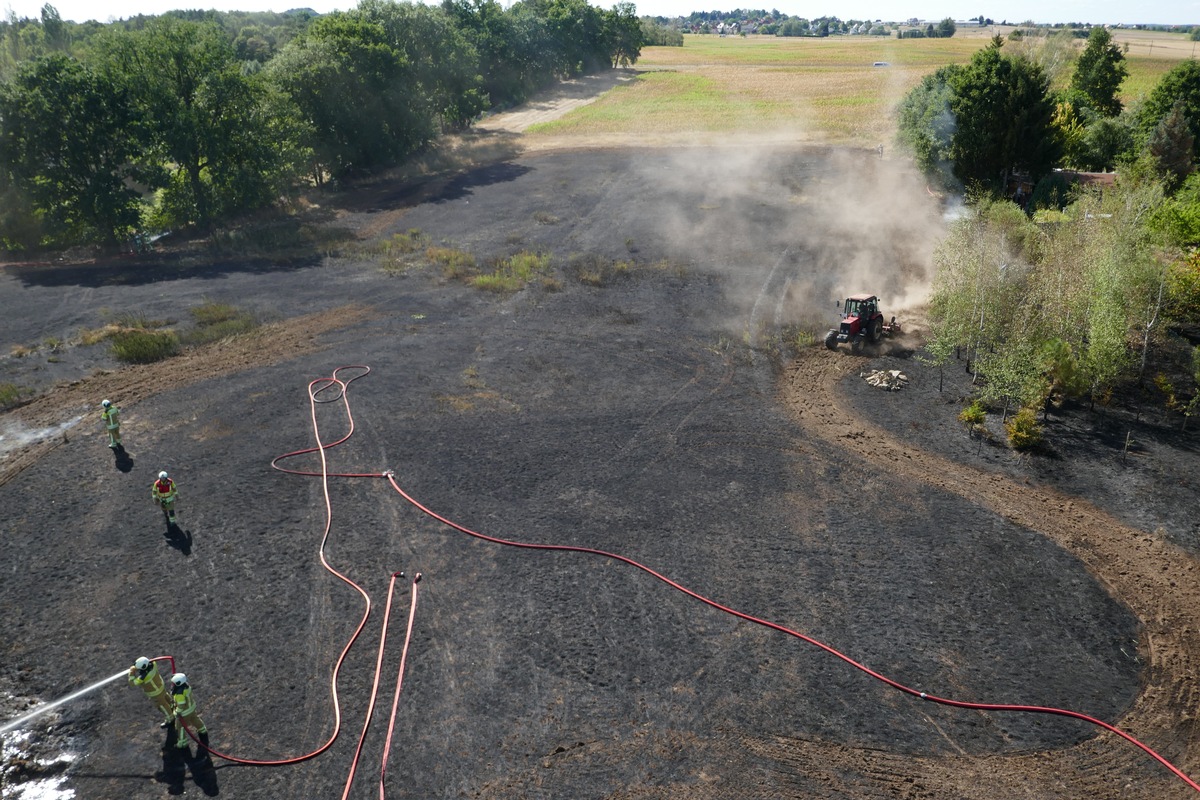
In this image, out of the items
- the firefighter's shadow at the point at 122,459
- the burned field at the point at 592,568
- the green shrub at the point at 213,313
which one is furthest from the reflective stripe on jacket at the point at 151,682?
the green shrub at the point at 213,313

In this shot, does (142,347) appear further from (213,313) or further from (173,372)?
(213,313)

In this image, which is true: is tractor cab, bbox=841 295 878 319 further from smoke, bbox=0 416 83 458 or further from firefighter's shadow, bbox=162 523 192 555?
smoke, bbox=0 416 83 458

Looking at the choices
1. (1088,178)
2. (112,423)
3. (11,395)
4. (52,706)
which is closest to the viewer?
(52,706)

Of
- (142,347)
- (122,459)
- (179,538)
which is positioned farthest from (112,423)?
(142,347)

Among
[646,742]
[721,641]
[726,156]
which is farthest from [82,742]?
[726,156]

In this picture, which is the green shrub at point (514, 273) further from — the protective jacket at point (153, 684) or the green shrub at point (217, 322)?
the protective jacket at point (153, 684)
